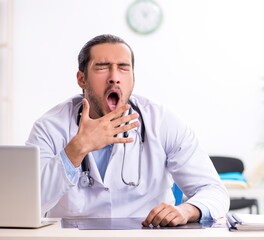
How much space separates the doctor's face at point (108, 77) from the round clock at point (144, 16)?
3.06 meters

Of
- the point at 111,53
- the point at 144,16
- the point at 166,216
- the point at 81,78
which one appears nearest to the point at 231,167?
the point at 144,16

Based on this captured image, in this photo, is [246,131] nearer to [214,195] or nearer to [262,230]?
[214,195]

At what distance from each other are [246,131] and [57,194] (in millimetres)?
3637

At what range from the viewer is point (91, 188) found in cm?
215

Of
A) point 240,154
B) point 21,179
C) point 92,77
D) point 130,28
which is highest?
point 130,28

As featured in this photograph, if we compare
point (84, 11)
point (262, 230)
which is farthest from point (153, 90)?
point (262, 230)

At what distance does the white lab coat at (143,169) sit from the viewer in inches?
84.0

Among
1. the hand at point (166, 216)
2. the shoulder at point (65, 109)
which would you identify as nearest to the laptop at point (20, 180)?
the hand at point (166, 216)

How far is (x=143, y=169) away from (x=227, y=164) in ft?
9.75

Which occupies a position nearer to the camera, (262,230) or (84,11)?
(262,230)

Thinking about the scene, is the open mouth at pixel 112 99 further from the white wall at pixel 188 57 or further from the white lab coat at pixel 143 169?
the white wall at pixel 188 57

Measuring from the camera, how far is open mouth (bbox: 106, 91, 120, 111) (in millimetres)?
2338

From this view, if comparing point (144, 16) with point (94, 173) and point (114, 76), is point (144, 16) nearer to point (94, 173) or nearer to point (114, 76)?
point (114, 76)

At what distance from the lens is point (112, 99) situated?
2.37 metres
